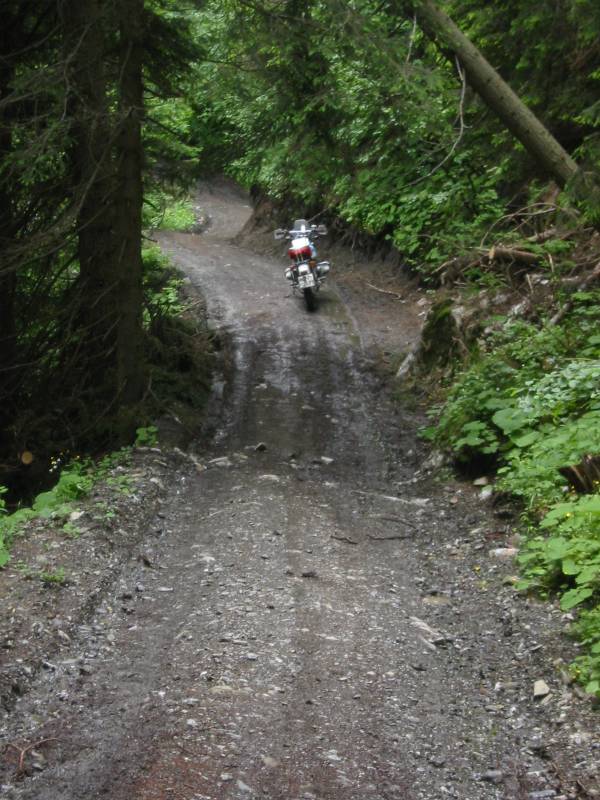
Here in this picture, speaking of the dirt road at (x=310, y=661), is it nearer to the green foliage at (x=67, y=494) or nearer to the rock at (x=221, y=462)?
the rock at (x=221, y=462)

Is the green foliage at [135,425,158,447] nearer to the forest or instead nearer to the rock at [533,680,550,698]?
the forest

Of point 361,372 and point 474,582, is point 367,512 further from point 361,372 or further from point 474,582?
point 361,372

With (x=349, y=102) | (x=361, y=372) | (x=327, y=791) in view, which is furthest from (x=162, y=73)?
(x=327, y=791)

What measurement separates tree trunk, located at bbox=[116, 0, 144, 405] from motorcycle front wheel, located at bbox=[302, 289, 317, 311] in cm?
850

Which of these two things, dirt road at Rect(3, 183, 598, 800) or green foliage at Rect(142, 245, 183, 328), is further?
green foliage at Rect(142, 245, 183, 328)

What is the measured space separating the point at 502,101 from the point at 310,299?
30.7 ft

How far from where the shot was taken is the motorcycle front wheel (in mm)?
19578

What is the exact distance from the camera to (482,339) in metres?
12.3

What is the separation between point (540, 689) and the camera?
5.35 metres

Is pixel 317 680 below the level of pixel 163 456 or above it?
above

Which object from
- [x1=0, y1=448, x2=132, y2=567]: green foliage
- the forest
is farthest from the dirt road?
the forest

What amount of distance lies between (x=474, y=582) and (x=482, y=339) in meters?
5.70

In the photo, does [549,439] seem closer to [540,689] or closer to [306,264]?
[540,689]

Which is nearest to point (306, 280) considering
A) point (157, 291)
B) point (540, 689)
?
point (157, 291)
